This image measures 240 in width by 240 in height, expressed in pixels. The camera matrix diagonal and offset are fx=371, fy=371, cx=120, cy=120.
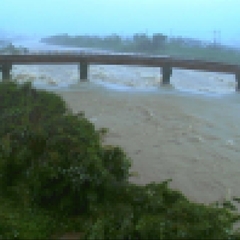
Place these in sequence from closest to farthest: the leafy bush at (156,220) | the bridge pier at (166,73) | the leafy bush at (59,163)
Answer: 1. the leafy bush at (156,220)
2. the leafy bush at (59,163)
3. the bridge pier at (166,73)

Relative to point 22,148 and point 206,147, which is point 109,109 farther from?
point 22,148

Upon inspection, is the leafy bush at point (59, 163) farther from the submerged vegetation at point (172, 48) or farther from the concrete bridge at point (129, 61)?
the submerged vegetation at point (172, 48)

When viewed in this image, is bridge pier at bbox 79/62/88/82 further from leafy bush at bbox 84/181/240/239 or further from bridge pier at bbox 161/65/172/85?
leafy bush at bbox 84/181/240/239

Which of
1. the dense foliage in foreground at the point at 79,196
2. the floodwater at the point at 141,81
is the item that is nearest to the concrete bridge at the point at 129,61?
the floodwater at the point at 141,81

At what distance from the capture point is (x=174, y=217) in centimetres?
793

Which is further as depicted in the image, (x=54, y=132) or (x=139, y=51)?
(x=139, y=51)

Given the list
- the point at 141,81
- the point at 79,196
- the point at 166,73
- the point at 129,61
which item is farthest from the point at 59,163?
the point at 141,81

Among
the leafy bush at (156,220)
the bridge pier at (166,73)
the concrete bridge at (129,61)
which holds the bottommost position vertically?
the leafy bush at (156,220)

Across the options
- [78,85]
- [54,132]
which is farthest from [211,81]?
[54,132]

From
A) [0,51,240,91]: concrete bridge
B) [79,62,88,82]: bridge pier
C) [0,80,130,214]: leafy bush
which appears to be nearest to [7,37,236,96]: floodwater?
[79,62,88,82]: bridge pier

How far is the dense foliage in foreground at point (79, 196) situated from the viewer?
7.68 metres

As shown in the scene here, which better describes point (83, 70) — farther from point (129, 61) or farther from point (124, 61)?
point (129, 61)

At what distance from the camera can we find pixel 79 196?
30.5 feet

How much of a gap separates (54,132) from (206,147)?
796 cm
